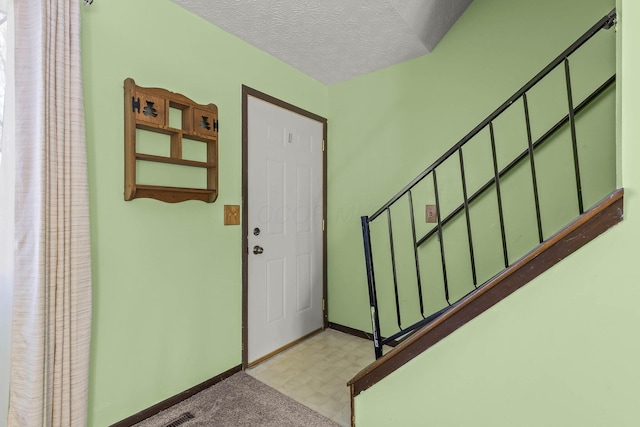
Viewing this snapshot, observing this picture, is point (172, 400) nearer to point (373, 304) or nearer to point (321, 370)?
point (321, 370)

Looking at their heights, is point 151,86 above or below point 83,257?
above

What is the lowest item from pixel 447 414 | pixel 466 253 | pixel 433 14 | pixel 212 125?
pixel 447 414

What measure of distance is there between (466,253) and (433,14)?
1.68m

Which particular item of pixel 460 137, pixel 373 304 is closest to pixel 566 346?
pixel 373 304

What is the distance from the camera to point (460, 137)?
2.21m

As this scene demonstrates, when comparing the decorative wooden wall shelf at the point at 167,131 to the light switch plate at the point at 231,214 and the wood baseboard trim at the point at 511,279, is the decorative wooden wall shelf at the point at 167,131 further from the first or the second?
the wood baseboard trim at the point at 511,279

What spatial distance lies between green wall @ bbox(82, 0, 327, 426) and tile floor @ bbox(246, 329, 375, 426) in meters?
0.33

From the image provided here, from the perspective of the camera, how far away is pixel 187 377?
6.19 feet

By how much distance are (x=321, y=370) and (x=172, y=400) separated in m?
0.98

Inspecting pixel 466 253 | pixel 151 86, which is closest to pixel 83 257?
pixel 151 86

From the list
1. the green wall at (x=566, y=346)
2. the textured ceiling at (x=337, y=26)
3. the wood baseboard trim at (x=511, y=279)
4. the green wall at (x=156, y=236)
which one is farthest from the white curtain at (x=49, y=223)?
the green wall at (x=566, y=346)

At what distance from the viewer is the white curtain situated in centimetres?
123

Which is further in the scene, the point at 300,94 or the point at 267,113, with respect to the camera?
the point at 300,94

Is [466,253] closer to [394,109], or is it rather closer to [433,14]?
[394,109]
